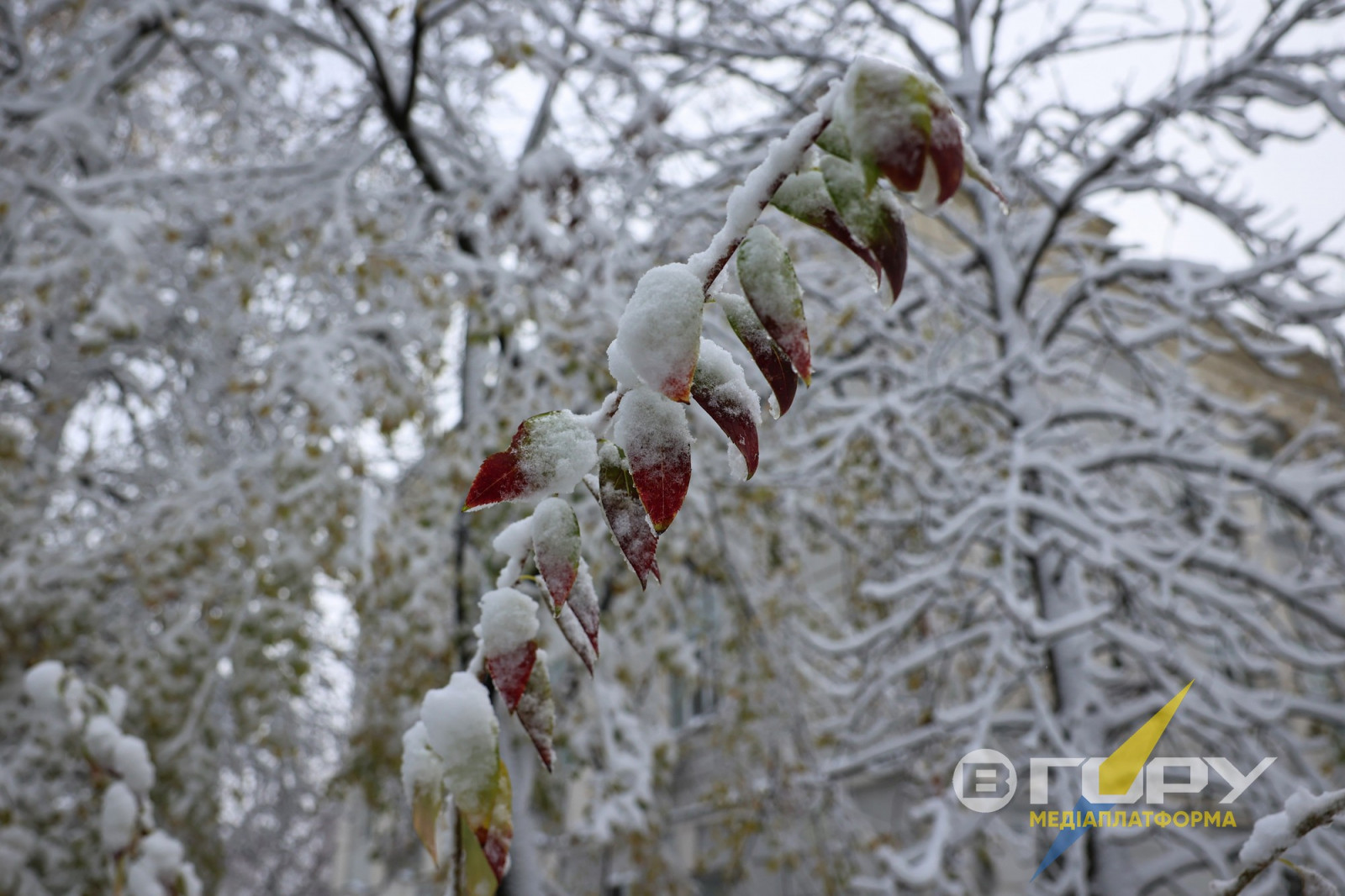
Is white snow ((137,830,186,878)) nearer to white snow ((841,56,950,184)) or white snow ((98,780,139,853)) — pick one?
white snow ((98,780,139,853))

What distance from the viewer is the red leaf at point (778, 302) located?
1.82ft

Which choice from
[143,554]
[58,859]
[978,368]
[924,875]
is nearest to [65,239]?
[143,554]

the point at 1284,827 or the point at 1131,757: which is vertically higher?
the point at 1131,757

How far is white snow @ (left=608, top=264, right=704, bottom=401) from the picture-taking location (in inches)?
21.4

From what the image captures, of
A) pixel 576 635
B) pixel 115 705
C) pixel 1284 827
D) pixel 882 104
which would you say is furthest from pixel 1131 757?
pixel 115 705

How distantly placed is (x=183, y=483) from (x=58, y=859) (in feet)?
7.46

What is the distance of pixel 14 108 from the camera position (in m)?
4.73

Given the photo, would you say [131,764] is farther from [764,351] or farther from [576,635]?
[764,351]

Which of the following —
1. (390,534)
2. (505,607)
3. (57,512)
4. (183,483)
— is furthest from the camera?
(57,512)

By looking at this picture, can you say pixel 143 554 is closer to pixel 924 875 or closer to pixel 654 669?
pixel 654 669

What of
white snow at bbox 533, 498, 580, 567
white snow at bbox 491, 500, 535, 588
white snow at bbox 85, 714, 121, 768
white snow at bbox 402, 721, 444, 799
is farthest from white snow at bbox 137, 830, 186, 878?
white snow at bbox 533, 498, 580, 567

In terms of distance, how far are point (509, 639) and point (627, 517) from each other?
6.9 inches

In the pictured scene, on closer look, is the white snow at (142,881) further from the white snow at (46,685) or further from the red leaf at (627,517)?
the red leaf at (627,517)

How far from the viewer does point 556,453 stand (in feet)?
2.02
